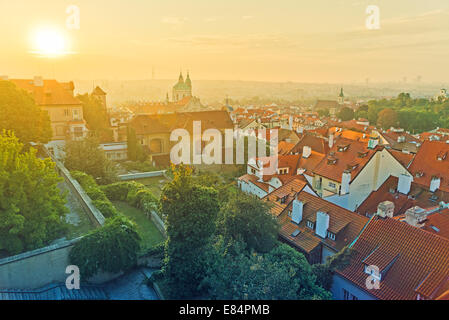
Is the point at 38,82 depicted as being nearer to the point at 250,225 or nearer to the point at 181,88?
the point at 250,225

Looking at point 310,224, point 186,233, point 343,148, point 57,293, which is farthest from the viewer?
point 343,148

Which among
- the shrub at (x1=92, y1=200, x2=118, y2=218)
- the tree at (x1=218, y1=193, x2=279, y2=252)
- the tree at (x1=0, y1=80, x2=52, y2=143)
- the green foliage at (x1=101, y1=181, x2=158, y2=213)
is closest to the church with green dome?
the tree at (x1=0, y1=80, x2=52, y2=143)

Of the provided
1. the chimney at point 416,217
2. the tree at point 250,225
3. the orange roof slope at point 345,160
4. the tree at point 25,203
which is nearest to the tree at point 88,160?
the tree at point 25,203

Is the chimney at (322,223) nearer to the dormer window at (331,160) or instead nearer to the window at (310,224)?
the window at (310,224)

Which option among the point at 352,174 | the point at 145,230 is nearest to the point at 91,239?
the point at 145,230

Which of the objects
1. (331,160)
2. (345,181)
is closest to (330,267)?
(345,181)
